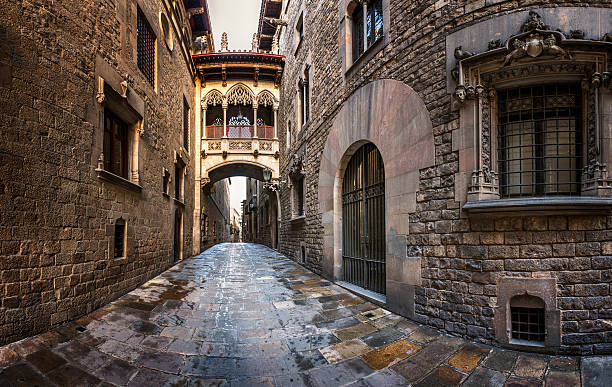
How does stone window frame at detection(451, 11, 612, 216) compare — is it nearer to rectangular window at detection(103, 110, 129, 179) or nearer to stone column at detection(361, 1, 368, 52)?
stone column at detection(361, 1, 368, 52)

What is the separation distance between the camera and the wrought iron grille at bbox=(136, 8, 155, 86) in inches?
288

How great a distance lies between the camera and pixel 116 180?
5.54 metres

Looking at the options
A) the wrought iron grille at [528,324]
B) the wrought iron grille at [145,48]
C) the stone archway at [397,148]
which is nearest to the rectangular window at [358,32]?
the stone archway at [397,148]

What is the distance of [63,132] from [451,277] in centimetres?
600

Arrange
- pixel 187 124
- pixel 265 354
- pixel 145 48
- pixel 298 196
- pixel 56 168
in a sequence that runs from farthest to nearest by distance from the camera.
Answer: pixel 187 124, pixel 298 196, pixel 145 48, pixel 56 168, pixel 265 354

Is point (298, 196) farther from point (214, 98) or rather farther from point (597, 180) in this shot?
point (597, 180)

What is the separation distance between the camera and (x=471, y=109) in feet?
12.7

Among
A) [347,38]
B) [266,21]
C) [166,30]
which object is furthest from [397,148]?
[266,21]

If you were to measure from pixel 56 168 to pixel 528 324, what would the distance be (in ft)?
21.9

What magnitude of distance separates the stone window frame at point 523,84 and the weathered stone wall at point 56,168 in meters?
5.69

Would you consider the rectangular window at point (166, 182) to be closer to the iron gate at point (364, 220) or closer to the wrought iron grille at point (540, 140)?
the iron gate at point (364, 220)

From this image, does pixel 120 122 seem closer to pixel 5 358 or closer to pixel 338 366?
pixel 5 358

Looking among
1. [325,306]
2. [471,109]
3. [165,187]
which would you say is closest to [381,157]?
[471,109]

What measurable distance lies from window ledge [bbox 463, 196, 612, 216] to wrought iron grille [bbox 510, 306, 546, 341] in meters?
1.22
